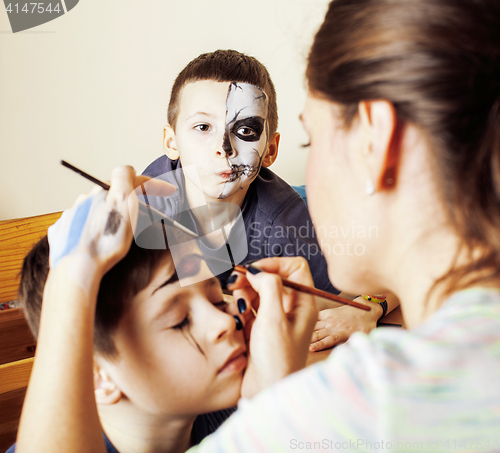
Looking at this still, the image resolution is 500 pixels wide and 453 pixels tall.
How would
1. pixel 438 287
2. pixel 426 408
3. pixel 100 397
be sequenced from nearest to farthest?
1. pixel 426 408
2. pixel 438 287
3. pixel 100 397

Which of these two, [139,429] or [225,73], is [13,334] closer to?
[139,429]

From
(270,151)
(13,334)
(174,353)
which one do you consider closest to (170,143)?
(270,151)

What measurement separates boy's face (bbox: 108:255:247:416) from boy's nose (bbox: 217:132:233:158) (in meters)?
0.45

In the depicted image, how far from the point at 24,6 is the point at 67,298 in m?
1.32

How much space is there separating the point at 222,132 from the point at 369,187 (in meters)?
0.56

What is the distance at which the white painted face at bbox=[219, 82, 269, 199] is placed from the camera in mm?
927

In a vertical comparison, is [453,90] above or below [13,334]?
above

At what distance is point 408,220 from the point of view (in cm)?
41

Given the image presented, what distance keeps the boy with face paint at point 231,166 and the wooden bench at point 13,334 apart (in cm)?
33

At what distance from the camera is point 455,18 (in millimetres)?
342

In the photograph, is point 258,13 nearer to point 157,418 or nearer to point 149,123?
point 149,123

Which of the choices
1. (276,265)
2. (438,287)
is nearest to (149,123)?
(276,265)

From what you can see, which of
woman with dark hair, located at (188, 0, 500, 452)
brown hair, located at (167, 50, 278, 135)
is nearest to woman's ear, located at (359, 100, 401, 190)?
woman with dark hair, located at (188, 0, 500, 452)

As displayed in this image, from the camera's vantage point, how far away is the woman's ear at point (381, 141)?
38cm
